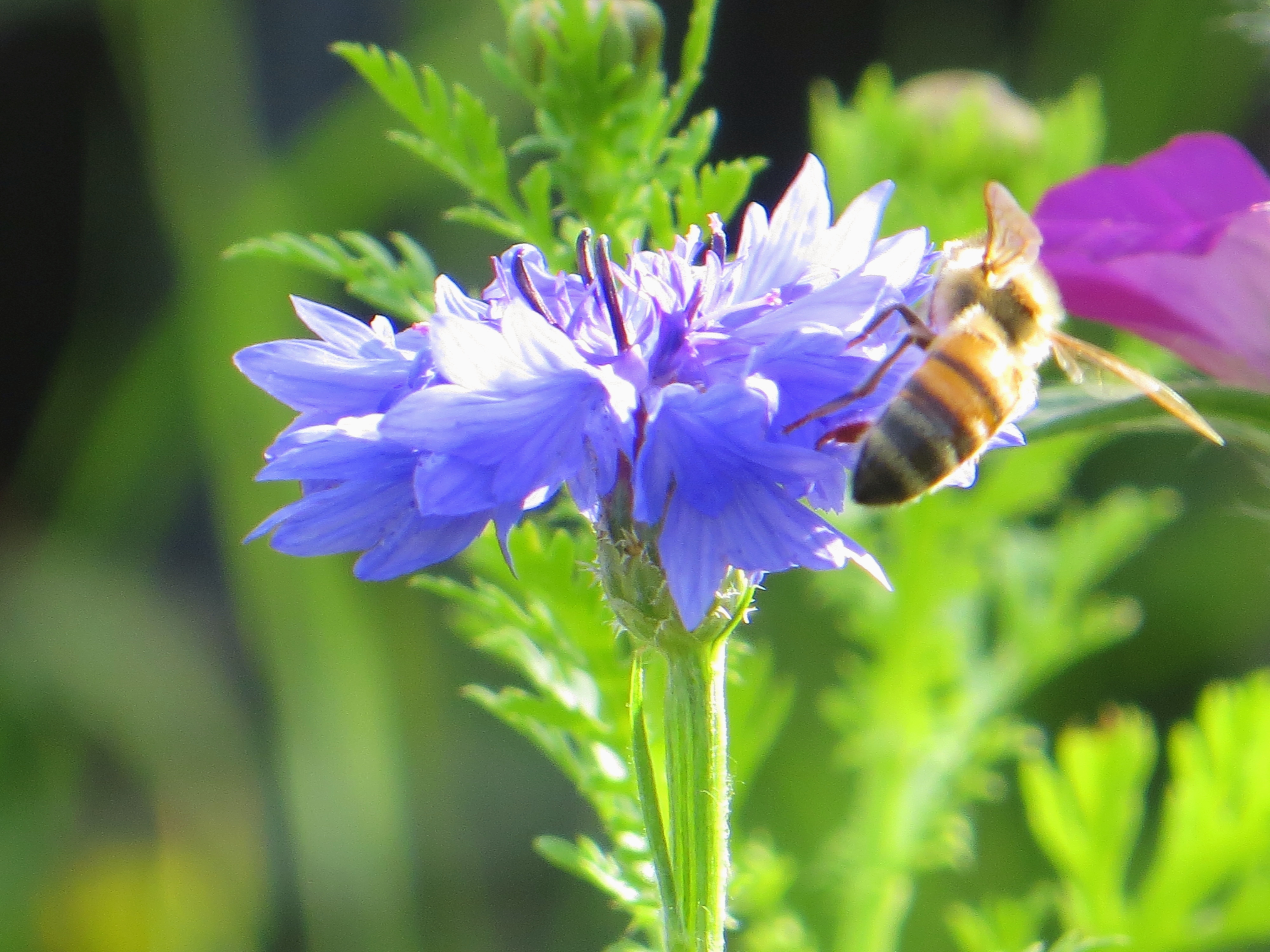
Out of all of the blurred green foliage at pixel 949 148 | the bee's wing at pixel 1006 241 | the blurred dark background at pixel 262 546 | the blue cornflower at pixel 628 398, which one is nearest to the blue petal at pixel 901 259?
the blue cornflower at pixel 628 398

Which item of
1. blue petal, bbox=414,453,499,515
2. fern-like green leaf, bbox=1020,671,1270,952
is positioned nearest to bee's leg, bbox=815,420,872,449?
blue petal, bbox=414,453,499,515

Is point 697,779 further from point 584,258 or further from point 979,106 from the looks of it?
point 979,106

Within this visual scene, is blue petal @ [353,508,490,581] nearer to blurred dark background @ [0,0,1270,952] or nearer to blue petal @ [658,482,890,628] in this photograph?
blue petal @ [658,482,890,628]

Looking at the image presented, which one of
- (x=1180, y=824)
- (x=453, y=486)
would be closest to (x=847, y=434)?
(x=453, y=486)

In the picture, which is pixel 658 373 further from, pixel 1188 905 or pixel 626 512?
pixel 1188 905

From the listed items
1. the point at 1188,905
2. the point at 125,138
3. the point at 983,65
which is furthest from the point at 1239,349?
the point at 125,138
